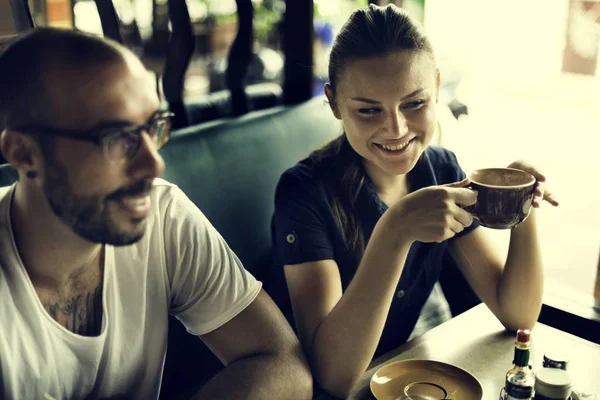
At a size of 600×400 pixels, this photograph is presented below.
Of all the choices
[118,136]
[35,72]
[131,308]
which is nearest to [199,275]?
[131,308]

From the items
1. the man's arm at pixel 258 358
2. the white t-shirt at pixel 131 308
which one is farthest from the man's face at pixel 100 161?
the man's arm at pixel 258 358

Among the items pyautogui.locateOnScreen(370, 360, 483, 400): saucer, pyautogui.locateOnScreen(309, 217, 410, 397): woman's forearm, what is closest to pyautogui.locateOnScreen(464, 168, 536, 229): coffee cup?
pyautogui.locateOnScreen(309, 217, 410, 397): woman's forearm

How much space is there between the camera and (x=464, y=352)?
1.35m

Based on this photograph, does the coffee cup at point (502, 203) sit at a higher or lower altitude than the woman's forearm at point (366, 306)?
higher

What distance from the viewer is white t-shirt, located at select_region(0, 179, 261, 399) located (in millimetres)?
1049

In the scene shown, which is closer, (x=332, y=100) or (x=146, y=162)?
(x=146, y=162)

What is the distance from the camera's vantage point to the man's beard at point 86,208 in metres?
0.92

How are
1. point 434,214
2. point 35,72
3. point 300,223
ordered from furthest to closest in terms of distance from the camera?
point 300,223, point 434,214, point 35,72

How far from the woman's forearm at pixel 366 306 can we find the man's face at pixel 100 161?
20.7 inches

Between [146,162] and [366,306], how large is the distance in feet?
1.95

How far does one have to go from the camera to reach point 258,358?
1.23m

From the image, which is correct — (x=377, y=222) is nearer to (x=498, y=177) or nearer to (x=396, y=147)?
(x=396, y=147)

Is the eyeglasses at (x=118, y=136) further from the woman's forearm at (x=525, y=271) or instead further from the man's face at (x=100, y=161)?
the woman's forearm at (x=525, y=271)

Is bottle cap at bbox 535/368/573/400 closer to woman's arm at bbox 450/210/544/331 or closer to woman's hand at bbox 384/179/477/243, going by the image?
woman's hand at bbox 384/179/477/243
